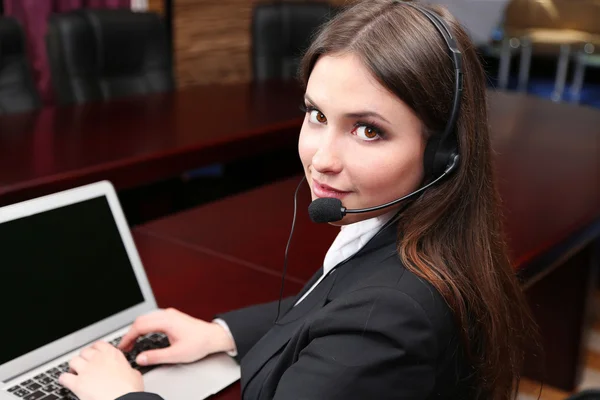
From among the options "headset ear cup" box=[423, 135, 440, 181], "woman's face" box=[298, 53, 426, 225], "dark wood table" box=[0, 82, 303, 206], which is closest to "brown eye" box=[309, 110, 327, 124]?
"woman's face" box=[298, 53, 426, 225]

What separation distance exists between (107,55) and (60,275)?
1826 millimetres

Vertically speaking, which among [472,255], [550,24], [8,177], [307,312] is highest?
[472,255]

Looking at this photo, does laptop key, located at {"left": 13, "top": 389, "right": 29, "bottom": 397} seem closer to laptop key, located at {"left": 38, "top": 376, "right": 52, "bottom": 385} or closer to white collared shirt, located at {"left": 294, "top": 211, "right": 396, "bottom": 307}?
laptop key, located at {"left": 38, "top": 376, "right": 52, "bottom": 385}

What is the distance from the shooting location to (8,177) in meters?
1.62

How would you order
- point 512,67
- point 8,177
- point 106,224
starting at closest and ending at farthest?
point 106,224
point 8,177
point 512,67

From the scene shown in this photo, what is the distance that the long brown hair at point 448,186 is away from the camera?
792 millimetres

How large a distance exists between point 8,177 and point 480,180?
3.74 ft

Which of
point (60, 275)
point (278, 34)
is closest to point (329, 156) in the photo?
point (60, 275)

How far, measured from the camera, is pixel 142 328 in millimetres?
1025

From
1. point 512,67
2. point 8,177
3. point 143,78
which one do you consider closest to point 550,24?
point 512,67

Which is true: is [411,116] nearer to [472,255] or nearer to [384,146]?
[384,146]

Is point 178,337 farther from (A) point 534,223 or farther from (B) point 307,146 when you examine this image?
(A) point 534,223

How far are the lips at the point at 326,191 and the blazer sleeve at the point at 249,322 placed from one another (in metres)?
0.25

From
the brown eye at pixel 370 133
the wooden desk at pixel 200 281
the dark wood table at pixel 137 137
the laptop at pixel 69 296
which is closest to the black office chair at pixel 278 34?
the dark wood table at pixel 137 137
